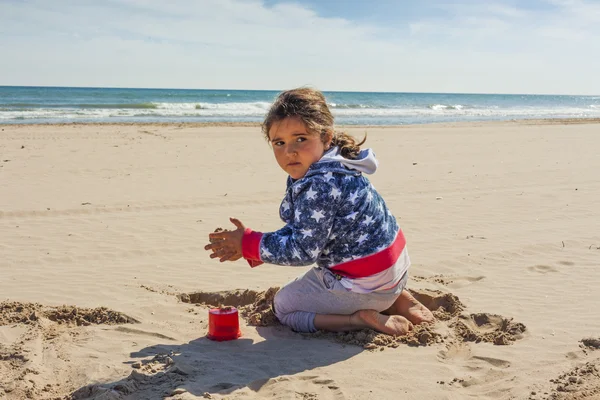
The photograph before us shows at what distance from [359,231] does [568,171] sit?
25.9ft

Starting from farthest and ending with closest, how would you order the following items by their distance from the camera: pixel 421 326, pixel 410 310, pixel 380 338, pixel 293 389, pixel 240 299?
pixel 240 299 < pixel 410 310 < pixel 421 326 < pixel 380 338 < pixel 293 389

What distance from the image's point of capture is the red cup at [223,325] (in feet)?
11.4

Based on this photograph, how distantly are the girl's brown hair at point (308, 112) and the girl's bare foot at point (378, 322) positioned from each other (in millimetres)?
897

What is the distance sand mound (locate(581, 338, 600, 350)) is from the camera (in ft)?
11.1

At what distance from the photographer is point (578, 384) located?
115 inches

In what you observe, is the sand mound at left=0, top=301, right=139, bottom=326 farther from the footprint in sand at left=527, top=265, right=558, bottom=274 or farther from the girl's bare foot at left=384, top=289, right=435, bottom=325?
the footprint in sand at left=527, top=265, right=558, bottom=274

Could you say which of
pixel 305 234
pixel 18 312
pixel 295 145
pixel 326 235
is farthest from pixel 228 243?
pixel 18 312

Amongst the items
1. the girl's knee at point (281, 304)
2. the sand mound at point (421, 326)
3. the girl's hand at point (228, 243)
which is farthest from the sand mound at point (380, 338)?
the girl's hand at point (228, 243)

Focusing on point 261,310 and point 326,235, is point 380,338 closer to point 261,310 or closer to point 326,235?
point 326,235

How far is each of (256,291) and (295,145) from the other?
4.86 ft

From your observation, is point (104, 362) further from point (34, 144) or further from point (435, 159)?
point (34, 144)

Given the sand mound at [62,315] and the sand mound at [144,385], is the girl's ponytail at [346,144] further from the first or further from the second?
the sand mound at [62,315]

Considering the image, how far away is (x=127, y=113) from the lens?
26.6 m

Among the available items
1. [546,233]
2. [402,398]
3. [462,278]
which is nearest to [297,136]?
[402,398]
